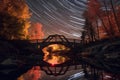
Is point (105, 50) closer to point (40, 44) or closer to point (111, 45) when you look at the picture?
point (111, 45)

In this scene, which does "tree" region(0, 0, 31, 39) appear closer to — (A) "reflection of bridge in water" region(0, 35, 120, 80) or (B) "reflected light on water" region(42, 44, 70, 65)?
(A) "reflection of bridge in water" region(0, 35, 120, 80)

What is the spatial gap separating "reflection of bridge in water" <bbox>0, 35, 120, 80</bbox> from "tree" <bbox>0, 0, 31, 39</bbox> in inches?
86.7

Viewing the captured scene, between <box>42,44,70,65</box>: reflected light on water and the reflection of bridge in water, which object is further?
<box>42,44,70,65</box>: reflected light on water

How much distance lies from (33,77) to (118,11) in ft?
86.0

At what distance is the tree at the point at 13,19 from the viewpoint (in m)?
33.4

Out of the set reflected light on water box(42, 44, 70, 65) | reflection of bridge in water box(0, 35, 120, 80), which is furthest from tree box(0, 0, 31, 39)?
reflected light on water box(42, 44, 70, 65)

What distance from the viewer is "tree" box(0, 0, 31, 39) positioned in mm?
33375

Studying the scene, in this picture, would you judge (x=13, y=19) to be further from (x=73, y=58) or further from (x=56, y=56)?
(x=56, y=56)

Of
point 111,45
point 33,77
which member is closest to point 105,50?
point 111,45

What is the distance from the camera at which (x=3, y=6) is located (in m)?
35.2

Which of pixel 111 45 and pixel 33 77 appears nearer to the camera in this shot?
pixel 33 77

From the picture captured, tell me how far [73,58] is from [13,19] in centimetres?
1068

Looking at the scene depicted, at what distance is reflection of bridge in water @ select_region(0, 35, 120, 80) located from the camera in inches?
766

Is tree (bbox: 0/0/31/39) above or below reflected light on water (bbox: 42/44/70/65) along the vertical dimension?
above
